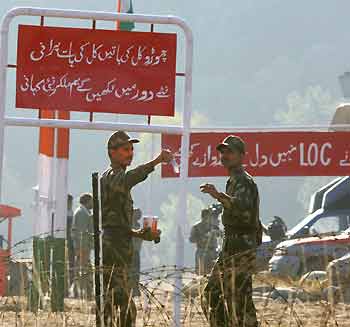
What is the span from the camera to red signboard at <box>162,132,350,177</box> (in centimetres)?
1612

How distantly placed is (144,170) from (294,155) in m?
6.53

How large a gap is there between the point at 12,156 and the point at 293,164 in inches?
5423

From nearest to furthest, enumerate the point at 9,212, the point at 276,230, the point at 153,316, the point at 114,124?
1. the point at 114,124
2. the point at 153,316
3. the point at 276,230
4. the point at 9,212

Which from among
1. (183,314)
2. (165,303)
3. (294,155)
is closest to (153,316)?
(183,314)

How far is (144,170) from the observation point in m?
9.91

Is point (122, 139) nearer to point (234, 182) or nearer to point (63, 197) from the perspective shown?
point (234, 182)

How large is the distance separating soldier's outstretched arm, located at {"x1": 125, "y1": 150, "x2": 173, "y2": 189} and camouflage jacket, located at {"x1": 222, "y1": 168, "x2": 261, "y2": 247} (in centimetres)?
51

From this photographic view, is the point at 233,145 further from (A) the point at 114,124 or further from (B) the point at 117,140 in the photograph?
(A) the point at 114,124

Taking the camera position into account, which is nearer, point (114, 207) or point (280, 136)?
point (114, 207)

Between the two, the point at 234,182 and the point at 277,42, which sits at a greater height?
the point at 277,42

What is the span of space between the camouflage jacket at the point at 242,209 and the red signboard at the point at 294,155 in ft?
18.9

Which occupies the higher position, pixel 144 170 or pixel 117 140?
pixel 117 140

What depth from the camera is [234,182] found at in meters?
10.1

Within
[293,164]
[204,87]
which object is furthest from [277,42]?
[293,164]
